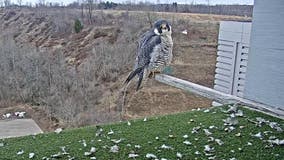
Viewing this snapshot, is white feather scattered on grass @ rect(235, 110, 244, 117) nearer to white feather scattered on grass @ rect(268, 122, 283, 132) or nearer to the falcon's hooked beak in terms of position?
white feather scattered on grass @ rect(268, 122, 283, 132)

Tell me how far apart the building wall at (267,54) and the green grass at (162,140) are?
27 centimetres

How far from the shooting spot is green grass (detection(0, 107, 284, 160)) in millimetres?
2754

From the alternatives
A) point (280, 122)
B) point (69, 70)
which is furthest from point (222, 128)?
point (69, 70)

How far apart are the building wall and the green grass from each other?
0.88ft

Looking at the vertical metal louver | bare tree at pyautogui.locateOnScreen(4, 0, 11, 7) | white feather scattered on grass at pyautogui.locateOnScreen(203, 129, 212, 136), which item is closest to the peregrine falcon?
white feather scattered on grass at pyautogui.locateOnScreen(203, 129, 212, 136)

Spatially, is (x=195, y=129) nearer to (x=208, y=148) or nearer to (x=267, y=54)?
(x=208, y=148)

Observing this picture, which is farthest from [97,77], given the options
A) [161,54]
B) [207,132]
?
[161,54]

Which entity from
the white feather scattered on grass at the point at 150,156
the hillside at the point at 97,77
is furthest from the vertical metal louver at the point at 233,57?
the white feather scattered on grass at the point at 150,156

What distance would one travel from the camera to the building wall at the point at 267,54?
279 centimetres

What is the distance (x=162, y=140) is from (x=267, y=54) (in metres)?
1.05

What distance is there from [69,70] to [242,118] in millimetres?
7932

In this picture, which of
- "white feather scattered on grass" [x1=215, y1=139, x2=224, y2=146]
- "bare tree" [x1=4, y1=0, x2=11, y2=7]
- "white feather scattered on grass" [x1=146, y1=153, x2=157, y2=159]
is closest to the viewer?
"white feather scattered on grass" [x1=146, y1=153, x2=157, y2=159]

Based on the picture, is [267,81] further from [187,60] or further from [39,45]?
[39,45]

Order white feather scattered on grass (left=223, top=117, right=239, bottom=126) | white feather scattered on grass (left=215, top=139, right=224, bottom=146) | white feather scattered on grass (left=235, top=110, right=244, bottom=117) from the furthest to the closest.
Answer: white feather scattered on grass (left=235, top=110, right=244, bottom=117) → white feather scattered on grass (left=223, top=117, right=239, bottom=126) → white feather scattered on grass (left=215, top=139, right=224, bottom=146)
